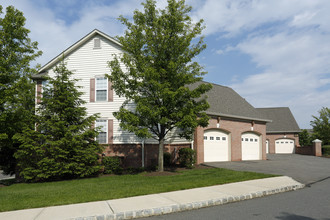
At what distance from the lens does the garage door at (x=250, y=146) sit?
81.5 feet

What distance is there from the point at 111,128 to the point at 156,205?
11550 millimetres

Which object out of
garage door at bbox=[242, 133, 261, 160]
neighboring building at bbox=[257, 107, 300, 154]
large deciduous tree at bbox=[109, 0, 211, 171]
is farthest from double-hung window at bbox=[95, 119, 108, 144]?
neighboring building at bbox=[257, 107, 300, 154]

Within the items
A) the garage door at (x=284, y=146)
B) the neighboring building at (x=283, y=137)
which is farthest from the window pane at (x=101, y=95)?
the garage door at (x=284, y=146)

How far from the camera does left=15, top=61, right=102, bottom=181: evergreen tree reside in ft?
49.6

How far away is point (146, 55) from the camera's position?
15695 mm

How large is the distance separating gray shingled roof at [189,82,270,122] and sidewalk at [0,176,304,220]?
38.4 feet

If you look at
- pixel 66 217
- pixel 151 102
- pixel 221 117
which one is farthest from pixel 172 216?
pixel 221 117

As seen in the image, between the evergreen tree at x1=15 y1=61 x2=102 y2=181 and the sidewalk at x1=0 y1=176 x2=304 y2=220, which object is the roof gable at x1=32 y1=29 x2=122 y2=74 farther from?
the sidewalk at x1=0 y1=176 x2=304 y2=220

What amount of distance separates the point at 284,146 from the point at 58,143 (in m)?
33.9

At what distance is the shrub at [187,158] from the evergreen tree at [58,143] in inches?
215

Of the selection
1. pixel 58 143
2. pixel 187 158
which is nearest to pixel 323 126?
pixel 187 158

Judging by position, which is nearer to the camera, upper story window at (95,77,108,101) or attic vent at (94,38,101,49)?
upper story window at (95,77,108,101)

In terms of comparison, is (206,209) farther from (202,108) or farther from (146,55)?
(146,55)

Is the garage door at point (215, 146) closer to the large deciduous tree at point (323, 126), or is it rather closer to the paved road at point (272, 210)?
the paved road at point (272, 210)
